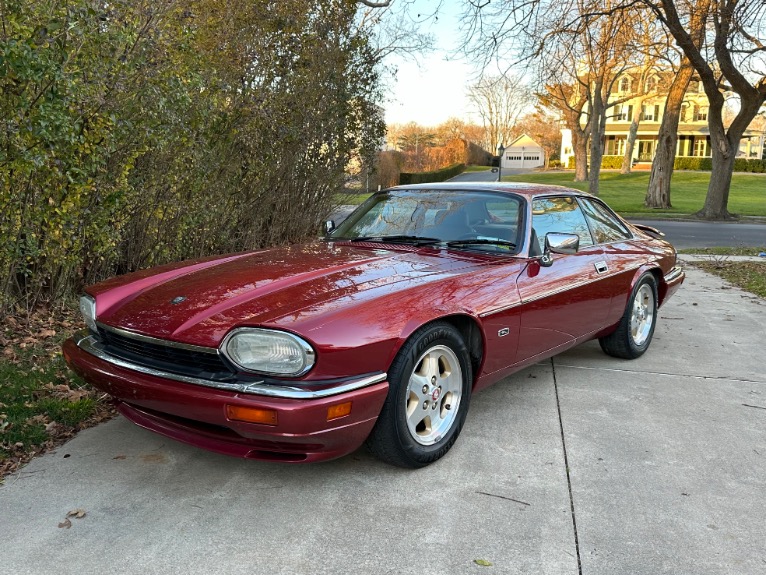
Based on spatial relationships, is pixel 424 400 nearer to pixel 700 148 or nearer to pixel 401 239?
pixel 401 239

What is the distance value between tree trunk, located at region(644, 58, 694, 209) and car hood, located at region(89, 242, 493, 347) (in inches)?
821

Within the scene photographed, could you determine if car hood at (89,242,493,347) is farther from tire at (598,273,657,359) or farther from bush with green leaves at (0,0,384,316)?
tire at (598,273,657,359)

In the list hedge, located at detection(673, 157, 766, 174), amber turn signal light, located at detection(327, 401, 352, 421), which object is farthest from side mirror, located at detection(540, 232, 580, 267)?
hedge, located at detection(673, 157, 766, 174)

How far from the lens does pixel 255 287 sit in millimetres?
3121

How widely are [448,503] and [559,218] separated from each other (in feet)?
7.91

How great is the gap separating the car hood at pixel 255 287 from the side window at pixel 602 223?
1.51 metres

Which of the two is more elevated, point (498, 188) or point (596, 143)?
point (596, 143)

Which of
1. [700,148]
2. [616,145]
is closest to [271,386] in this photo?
[616,145]

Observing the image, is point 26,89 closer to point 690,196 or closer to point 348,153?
point 348,153

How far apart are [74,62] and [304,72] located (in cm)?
502

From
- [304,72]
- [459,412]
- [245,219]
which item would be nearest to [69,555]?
[459,412]

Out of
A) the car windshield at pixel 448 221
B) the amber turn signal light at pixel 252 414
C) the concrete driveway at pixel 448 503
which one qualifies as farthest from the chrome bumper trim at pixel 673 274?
the amber turn signal light at pixel 252 414

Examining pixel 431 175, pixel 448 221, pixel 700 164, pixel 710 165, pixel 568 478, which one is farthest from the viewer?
pixel 710 165

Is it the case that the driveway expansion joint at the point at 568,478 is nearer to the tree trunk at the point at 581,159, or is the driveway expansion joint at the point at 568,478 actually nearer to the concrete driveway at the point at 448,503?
the concrete driveway at the point at 448,503
